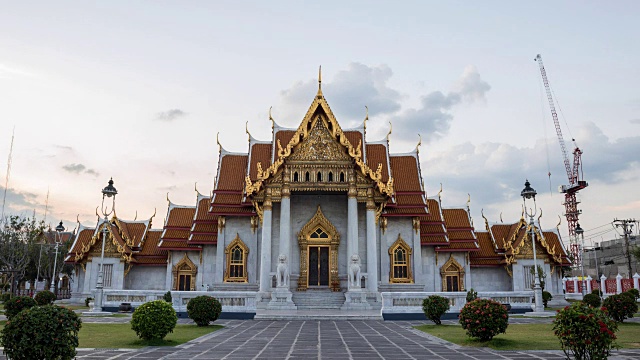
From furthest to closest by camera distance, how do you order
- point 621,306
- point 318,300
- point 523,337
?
point 318,300 → point 621,306 → point 523,337

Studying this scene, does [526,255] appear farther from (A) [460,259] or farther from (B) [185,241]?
(B) [185,241]

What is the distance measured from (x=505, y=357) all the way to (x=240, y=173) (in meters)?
25.2

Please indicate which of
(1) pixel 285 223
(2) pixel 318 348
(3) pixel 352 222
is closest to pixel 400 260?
(3) pixel 352 222

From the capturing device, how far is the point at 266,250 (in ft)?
91.8

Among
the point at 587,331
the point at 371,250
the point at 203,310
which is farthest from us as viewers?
the point at 371,250

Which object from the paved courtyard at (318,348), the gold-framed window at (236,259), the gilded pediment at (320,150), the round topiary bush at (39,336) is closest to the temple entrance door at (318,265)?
the gold-framed window at (236,259)

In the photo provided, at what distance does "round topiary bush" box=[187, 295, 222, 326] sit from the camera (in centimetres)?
1902

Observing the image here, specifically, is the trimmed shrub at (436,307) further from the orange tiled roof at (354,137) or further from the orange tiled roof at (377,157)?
the orange tiled roof at (354,137)

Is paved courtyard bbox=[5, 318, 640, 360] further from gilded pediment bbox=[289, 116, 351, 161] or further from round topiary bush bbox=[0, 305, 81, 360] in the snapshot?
gilded pediment bbox=[289, 116, 351, 161]

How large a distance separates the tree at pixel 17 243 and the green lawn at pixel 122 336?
18.7 m

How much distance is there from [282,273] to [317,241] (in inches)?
171

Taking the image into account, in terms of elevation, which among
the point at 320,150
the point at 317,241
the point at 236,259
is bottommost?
the point at 236,259

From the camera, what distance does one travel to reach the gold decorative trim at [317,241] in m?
29.6

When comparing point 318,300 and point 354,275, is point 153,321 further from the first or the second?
point 318,300
